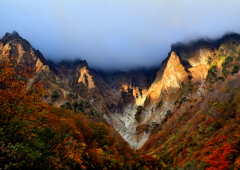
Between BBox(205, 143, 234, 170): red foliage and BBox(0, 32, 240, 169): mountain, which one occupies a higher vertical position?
Result: BBox(0, 32, 240, 169): mountain

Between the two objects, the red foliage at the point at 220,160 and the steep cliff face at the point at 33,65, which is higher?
the steep cliff face at the point at 33,65

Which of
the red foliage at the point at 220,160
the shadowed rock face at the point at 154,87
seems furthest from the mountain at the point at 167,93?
the red foliage at the point at 220,160

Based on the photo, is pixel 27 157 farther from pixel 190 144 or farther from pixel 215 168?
pixel 190 144

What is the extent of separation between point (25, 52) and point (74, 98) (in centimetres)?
6872

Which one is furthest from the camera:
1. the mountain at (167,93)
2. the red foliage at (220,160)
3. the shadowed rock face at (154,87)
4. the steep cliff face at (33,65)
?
the shadowed rock face at (154,87)

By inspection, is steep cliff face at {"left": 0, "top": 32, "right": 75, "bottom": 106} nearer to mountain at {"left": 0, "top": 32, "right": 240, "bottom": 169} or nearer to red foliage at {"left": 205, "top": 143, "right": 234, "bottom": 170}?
mountain at {"left": 0, "top": 32, "right": 240, "bottom": 169}

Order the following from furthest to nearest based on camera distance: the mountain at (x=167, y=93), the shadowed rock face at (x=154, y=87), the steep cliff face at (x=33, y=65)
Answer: the shadowed rock face at (x=154, y=87) < the steep cliff face at (x=33, y=65) < the mountain at (x=167, y=93)

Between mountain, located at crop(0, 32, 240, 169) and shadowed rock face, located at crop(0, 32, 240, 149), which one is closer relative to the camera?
mountain, located at crop(0, 32, 240, 169)

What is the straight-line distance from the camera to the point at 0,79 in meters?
9.96

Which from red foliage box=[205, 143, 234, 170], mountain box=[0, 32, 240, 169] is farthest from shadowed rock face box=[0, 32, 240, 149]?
red foliage box=[205, 143, 234, 170]

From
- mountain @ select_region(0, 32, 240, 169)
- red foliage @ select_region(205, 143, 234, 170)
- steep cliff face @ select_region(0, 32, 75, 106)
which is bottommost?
red foliage @ select_region(205, 143, 234, 170)

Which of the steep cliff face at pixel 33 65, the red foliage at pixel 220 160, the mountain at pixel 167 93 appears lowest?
the red foliage at pixel 220 160

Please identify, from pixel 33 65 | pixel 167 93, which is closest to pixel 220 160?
pixel 167 93

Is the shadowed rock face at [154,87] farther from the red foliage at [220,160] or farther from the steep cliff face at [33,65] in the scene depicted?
the red foliage at [220,160]
